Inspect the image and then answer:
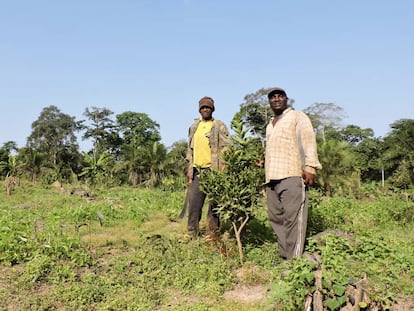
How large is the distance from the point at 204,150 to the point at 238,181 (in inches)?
39.6

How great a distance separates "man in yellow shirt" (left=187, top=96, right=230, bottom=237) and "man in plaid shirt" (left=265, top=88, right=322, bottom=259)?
3.19 feet

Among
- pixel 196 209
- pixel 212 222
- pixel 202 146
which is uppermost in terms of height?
pixel 202 146

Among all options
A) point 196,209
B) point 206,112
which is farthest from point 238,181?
point 206,112

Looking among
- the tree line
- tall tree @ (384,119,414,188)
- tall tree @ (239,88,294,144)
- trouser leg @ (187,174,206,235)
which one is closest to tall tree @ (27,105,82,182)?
the tree line

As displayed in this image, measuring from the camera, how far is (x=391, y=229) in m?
7.31

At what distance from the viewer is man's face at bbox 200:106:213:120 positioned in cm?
546

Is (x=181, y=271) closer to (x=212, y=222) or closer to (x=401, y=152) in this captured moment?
(x=212, y=222)

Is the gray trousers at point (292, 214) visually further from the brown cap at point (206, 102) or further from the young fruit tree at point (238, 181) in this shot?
the brown cap at point (206, 102)

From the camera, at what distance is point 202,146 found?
5.50 m

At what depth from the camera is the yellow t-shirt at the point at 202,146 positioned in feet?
18.0

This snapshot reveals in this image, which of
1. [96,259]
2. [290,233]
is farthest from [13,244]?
[290,233]

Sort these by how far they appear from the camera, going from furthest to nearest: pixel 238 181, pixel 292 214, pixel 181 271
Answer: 1. pixel 238 181
2. pixel 181 271
3. pixel 292 214

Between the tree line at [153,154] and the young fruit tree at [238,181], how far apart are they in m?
0.14

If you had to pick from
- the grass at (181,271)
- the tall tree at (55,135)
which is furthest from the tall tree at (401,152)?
the tall tree at (55,135)
